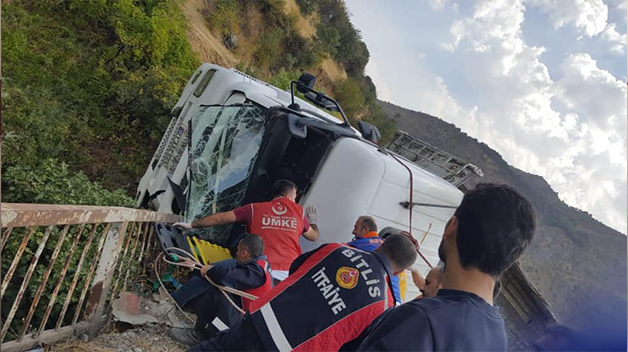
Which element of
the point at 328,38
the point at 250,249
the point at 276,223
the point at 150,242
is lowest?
the point at 150,242

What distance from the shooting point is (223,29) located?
576 inches

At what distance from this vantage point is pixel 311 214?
3.76 m

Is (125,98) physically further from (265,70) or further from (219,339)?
(265,70)

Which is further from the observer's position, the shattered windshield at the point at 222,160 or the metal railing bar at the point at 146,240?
the shattered windshield at the point at 222,160

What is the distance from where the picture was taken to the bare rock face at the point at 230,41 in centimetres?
1477

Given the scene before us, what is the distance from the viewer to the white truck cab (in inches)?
142

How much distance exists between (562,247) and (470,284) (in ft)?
109

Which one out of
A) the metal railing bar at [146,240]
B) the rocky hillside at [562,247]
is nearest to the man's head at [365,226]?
the metal railing bar at [146,240]

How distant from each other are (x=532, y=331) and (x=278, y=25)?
14.3 m

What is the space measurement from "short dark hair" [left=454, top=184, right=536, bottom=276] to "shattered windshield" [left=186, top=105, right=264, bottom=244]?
2.80 metres

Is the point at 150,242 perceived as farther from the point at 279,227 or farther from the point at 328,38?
the point at 328,38

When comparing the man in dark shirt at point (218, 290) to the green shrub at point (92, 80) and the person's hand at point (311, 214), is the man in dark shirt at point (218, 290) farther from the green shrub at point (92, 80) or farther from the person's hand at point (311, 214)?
the green shrub at point (92, 80)

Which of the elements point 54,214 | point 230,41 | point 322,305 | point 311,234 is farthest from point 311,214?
point 230,41

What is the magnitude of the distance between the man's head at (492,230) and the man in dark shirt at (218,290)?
1.78 meters
